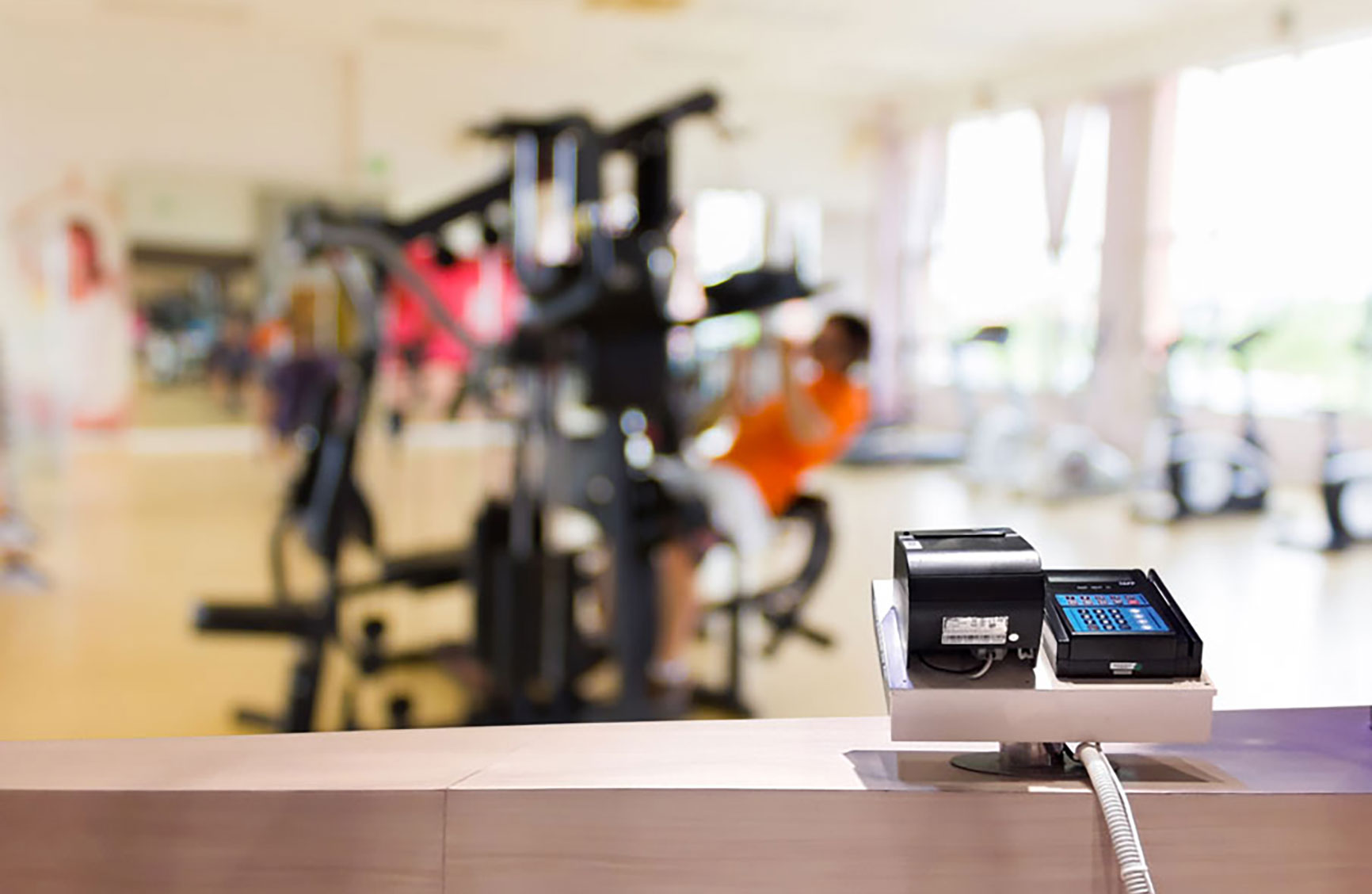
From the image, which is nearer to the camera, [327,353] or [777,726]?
[777,726]

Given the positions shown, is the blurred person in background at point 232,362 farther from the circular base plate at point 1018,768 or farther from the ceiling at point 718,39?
the circular base plate at point 1018,768

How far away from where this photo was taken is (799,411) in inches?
84.3

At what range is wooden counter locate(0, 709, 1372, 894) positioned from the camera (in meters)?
0.66

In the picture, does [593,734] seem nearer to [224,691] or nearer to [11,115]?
[224,691]

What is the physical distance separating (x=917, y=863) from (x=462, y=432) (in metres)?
3.53

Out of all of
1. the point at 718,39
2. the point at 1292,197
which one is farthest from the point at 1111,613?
the point at 718,39

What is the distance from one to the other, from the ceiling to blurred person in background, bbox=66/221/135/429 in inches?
74.8

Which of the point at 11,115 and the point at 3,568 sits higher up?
the point at 11,115

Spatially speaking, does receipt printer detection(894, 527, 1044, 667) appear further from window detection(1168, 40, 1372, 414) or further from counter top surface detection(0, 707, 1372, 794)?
window detection(1168, 40, 1372, 414)

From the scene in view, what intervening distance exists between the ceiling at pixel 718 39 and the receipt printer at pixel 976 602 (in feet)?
3.55

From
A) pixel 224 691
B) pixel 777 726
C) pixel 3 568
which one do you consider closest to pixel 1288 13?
pixel 777 726

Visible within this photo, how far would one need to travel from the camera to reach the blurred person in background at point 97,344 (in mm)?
6074

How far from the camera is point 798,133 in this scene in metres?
3.96

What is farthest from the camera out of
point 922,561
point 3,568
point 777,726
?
point 3,568
